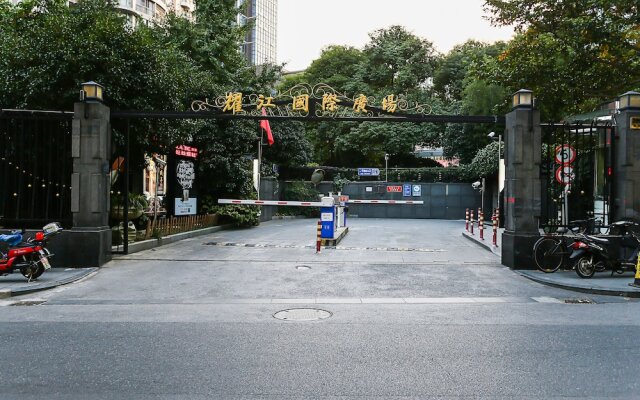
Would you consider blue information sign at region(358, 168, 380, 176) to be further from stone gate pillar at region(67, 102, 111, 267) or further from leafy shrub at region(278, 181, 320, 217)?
stone gate pillar at region(67, 102, 111, 267)

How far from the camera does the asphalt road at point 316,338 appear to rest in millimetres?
4797

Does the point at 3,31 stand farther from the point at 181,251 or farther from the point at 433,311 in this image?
the point at 433,311

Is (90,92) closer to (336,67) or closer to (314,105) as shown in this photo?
(314,105)

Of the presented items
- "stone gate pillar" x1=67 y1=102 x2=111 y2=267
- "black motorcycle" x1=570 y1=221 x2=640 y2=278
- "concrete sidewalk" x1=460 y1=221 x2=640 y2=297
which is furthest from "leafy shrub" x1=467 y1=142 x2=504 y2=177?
"stone gate pillar" x1=67 y1=102 x2=111 y2=267

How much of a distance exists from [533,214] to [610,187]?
2174mm

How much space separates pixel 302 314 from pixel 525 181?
7.27m

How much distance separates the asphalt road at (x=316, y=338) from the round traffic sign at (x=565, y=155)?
10.1ft

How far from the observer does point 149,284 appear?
34.6ft

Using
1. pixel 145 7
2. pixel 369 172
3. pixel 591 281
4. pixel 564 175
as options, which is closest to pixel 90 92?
pixel 564 175

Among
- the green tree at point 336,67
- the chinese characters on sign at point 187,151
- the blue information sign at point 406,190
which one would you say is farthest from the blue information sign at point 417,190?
the chinese characters on sign at point 187,151

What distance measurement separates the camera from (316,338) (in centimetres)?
645

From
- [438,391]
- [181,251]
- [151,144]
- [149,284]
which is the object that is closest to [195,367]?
[438,391]

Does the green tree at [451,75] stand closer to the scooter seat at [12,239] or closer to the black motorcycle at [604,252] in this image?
the black motorcycle at [604,252]

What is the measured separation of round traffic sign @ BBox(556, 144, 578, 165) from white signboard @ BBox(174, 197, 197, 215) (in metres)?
15.0
